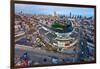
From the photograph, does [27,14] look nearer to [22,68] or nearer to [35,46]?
[35,46]

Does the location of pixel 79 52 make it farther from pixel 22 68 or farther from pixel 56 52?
pixel 22 68

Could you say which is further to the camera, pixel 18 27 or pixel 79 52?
pixel 79 52

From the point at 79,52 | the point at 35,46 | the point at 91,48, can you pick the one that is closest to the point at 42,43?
the point at 35,46
